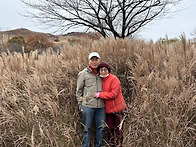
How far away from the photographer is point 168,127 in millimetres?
2453

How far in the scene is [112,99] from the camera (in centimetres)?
313

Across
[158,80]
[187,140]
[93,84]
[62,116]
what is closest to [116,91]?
[93,84]

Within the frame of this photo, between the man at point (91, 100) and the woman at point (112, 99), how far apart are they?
0.32 feet

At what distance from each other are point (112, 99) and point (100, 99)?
0.20 metres

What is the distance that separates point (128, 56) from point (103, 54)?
24.0 inches

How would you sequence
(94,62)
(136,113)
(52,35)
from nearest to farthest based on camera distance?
(136,113) → (94,62) → (52,35)

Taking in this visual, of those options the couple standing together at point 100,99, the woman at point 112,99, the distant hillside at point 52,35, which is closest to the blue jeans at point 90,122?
the couple standing together at point 100,99

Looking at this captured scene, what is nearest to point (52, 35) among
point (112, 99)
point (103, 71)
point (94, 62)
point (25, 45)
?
point (25, 45)

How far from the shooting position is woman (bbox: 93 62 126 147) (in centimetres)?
303

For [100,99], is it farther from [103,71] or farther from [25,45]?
[25,45]

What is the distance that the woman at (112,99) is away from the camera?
303 cm

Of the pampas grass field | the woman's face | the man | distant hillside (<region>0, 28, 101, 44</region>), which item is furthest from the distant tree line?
the woman's face

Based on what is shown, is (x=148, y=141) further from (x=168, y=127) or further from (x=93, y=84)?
(x=93, y=84)

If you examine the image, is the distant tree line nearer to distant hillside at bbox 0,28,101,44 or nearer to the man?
distant hillside at bbox 0,28,101,44
